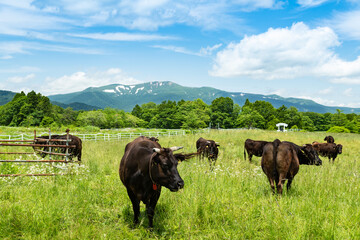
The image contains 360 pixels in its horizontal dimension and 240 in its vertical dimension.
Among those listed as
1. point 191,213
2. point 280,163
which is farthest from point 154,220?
point 280,163

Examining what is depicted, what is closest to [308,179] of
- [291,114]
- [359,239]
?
[359,239]

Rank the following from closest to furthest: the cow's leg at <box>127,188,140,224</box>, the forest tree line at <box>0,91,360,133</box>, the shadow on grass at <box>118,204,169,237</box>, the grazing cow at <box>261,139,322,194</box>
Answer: the shadow on grass at <box>118,204,169,237</box>, the cow's leg at <box>127,188,140,224</box>, the grazing cow at <box>261,139,322,194</box>, the forest tree line at <box>0,91,360,133</box>

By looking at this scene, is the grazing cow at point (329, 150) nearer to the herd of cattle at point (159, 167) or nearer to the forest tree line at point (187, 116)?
the herd of cattle at point (159, 167)

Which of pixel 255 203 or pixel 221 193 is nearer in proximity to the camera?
pixel 255 203

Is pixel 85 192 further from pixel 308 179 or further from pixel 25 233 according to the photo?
pixel 308 179

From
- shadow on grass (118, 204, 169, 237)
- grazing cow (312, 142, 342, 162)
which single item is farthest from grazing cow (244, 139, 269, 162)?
shadow on grass (118, 204, 169, 237)

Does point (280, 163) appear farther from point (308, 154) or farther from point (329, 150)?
point (329, 150)

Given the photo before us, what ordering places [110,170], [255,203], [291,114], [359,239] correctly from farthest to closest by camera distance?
1. [291,114]
2. [110,170]
3. [255,203]
4. [359,239]

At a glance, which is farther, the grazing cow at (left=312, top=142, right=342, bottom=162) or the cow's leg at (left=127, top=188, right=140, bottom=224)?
the grazing cow at (left=312, top=142, right=342, bottom=162)

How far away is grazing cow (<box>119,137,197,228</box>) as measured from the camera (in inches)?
158

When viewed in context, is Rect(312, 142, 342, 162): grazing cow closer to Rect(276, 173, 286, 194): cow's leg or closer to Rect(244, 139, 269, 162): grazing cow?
Rect(244, 139, 269, 162): grazing cow

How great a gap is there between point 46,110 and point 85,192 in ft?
247

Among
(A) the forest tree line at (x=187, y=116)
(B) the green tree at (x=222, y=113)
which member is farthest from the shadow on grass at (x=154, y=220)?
(B) the green tree at (x=222, y=113)

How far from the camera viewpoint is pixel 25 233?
4082 millimetres
